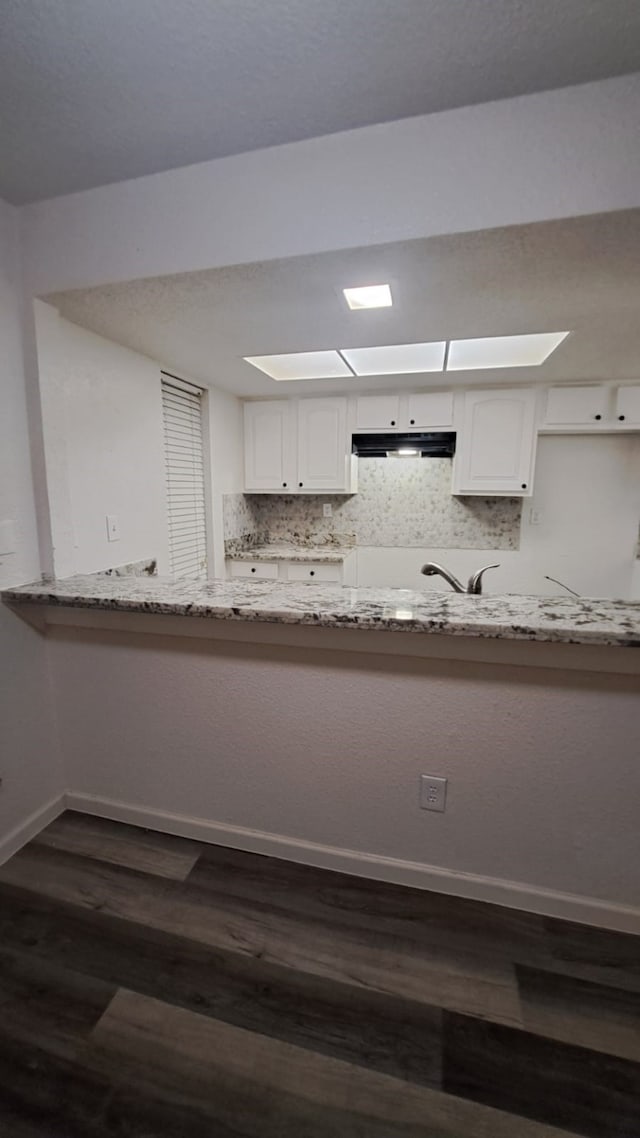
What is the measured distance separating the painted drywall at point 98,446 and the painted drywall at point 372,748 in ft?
1.50

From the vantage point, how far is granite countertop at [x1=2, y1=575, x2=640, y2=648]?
44.3 inches

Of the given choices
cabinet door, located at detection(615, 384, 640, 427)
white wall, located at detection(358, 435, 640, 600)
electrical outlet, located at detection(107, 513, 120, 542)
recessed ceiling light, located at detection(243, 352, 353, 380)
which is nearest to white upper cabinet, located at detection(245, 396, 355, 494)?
recessed ceiling light, located at detection(243, 352, 353, 380)

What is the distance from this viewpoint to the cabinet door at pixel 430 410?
3121 mm

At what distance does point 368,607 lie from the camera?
129 centimetres

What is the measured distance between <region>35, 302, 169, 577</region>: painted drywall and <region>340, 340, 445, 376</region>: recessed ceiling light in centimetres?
111

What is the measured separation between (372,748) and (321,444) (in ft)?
8.22

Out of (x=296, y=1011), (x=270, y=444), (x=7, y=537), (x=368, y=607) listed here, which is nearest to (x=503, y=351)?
(x=270, y=444)

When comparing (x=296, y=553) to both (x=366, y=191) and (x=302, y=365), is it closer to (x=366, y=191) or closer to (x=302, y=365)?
(x=302, y=365)

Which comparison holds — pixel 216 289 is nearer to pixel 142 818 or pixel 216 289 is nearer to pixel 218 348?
pixel 218 348

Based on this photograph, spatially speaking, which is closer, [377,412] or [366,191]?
[366,191]

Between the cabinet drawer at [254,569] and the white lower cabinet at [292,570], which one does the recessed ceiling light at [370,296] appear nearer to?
the white lower cabinet at [292,570]

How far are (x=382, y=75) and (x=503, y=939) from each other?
226cm

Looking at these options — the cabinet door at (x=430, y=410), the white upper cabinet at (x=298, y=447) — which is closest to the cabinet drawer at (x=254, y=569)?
the white upper cabinet at (x=298, y=447)

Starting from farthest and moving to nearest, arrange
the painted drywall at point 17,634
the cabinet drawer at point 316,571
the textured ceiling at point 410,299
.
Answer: the cabinet drawer at point 316,571, the painted drywall at point 17,634, the textured ceiling at point 410,299
